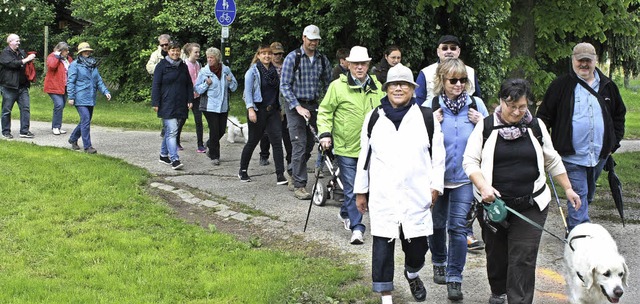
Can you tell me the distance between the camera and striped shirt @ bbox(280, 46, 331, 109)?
9570 millimetres

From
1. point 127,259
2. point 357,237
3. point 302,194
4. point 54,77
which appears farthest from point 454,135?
point 54,77

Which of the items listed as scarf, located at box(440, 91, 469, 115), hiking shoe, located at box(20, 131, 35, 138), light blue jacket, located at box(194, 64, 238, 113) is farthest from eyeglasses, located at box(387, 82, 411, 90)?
hiking shoe, located at box(20, 131, 35, 138)

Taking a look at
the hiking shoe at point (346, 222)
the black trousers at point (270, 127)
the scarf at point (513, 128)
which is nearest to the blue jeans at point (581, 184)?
the scarf at point (513, 128)

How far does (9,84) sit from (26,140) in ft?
3.54

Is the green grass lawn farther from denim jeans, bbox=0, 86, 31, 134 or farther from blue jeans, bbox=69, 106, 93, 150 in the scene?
denim jeans, bbox=0, 86, 31, 134

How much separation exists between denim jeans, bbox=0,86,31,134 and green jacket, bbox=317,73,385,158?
8.88 meters

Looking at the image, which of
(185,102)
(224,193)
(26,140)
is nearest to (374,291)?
(224,193)

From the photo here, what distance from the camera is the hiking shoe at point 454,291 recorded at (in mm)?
6105

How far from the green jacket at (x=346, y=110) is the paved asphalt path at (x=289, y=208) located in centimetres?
101

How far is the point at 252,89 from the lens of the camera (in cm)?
1045

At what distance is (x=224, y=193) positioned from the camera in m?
10.4

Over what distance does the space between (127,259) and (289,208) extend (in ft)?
9.21

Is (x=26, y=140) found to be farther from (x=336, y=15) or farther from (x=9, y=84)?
(x=336, y=15)

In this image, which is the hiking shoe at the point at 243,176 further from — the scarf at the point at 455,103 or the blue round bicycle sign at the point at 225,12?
the scarf at the point at 455,103
